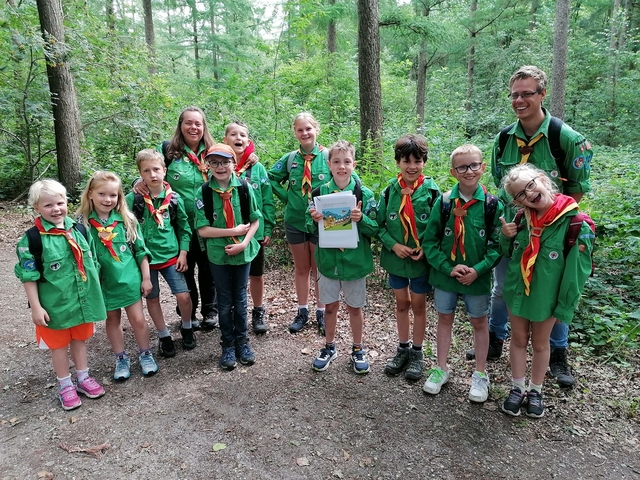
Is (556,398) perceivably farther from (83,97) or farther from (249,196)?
(83,97)

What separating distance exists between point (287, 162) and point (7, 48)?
31.0 feet

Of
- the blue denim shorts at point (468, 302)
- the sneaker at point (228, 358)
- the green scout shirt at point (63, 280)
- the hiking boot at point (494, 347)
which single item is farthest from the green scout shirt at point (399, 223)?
the green scout shirt at point (63, 280)

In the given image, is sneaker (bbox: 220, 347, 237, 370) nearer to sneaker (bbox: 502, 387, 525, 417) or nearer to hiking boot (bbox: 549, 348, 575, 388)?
sneaker (bbox: 502, 387, 525, 417)

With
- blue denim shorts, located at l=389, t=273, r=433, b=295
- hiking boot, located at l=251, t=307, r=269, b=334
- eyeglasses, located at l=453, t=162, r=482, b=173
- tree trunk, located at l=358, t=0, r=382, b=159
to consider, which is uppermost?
tree trunk, located at l=358, t=0, r=382, b=159

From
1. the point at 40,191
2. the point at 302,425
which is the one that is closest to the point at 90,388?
the point at 40,191

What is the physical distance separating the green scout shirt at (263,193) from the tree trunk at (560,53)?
478 inches

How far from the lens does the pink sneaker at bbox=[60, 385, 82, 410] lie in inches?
138

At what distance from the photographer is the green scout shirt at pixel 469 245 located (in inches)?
133

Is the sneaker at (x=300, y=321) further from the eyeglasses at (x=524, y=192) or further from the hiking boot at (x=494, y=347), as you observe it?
the eyeglasses at (x=524, y=192)

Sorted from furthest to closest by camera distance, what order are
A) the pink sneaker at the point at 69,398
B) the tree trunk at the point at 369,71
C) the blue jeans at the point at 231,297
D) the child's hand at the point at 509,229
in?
the tree trunk at the point at 369,71
the blue jeans at the point at 231,297
the pink sneaker at the point at 69,398
the child's hand at the point at 509,229

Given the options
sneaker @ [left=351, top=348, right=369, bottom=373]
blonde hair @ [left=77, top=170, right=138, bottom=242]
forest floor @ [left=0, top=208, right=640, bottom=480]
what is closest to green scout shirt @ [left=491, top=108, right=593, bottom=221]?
forest floor @ [left=0, top=208, right=640, bottom=480]

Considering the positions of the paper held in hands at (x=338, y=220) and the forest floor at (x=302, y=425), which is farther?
the paper held in hands at (x=338, y=220)

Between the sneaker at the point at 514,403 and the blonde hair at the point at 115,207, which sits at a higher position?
the blonde hair at the point at 115,207

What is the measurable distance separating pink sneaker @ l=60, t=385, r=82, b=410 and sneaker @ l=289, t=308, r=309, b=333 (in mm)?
2238
